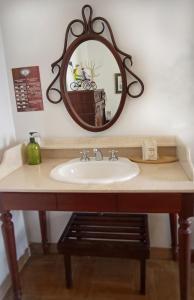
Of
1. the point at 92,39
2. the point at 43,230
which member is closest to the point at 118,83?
the point at 92,39

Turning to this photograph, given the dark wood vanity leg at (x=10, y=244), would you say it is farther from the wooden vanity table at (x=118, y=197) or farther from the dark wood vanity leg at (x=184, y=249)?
the dark wood vanity leg at (x=184, y=249)

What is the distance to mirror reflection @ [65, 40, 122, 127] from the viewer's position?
168cm

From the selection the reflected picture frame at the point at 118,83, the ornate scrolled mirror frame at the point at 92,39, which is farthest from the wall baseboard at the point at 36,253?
the reflected picture frame at the point at 118,83

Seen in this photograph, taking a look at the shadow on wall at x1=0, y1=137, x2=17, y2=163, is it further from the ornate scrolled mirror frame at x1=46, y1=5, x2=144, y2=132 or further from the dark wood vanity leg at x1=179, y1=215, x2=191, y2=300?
the dark wood vanity leg at x1=179, y1=215, x2=191, y2=300

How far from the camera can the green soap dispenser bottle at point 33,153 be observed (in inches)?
68.2

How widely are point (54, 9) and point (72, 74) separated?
0.42m

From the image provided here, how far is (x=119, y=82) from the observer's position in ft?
5.54

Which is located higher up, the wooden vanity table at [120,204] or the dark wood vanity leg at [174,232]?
the wooden vanity table at [120,204]

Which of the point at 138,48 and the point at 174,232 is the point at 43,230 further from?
the point at 138,48

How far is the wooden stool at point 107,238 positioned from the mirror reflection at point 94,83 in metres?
0.68

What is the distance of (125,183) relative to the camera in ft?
4.31

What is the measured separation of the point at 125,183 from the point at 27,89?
1.01 metres

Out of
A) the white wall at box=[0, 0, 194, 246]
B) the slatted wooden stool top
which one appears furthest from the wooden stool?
the white wall at box=[0, 0, 194, 246]

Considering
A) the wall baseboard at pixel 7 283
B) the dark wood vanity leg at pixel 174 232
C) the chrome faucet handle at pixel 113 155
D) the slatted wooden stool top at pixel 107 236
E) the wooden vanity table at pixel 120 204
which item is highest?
the chrome faucet handle at pixel 113 155
